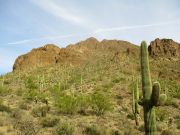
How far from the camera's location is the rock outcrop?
2884 inches

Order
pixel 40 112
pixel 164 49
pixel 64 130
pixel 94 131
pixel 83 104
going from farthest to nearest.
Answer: pixel 164 49
pixel 83 104
pixel 40 112
pixel 94 131
pixel 64 130

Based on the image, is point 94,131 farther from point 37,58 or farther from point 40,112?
point 37,58

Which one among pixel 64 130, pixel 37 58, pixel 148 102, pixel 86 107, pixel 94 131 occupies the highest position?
pixel 37 58

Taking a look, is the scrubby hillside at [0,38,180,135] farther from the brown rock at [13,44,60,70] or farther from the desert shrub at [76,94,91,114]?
the brown rock at [13,44,60,70]

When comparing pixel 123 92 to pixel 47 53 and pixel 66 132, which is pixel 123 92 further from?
pixel 47 53

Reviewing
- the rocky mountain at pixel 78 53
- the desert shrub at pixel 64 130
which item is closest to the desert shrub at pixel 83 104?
the desert shrub at pixel 64 130

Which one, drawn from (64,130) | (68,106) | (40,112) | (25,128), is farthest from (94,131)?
(68,106)

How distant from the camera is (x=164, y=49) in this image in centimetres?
7506

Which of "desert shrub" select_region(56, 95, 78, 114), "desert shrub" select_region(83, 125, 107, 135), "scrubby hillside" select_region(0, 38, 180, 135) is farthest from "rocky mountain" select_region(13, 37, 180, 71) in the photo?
"desert shrub" select_region(83, 125, 107, 135)

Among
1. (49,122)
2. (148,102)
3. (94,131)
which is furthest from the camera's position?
(49,122)

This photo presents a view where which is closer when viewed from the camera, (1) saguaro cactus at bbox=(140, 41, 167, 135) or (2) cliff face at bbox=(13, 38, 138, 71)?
(1) saguaro cactus at bbox=(140, 41, 167, 135)

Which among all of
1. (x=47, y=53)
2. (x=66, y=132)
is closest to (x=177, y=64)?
(x=47, y=53)

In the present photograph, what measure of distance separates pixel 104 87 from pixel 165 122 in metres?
18.9

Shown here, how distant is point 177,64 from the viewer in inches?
2525
